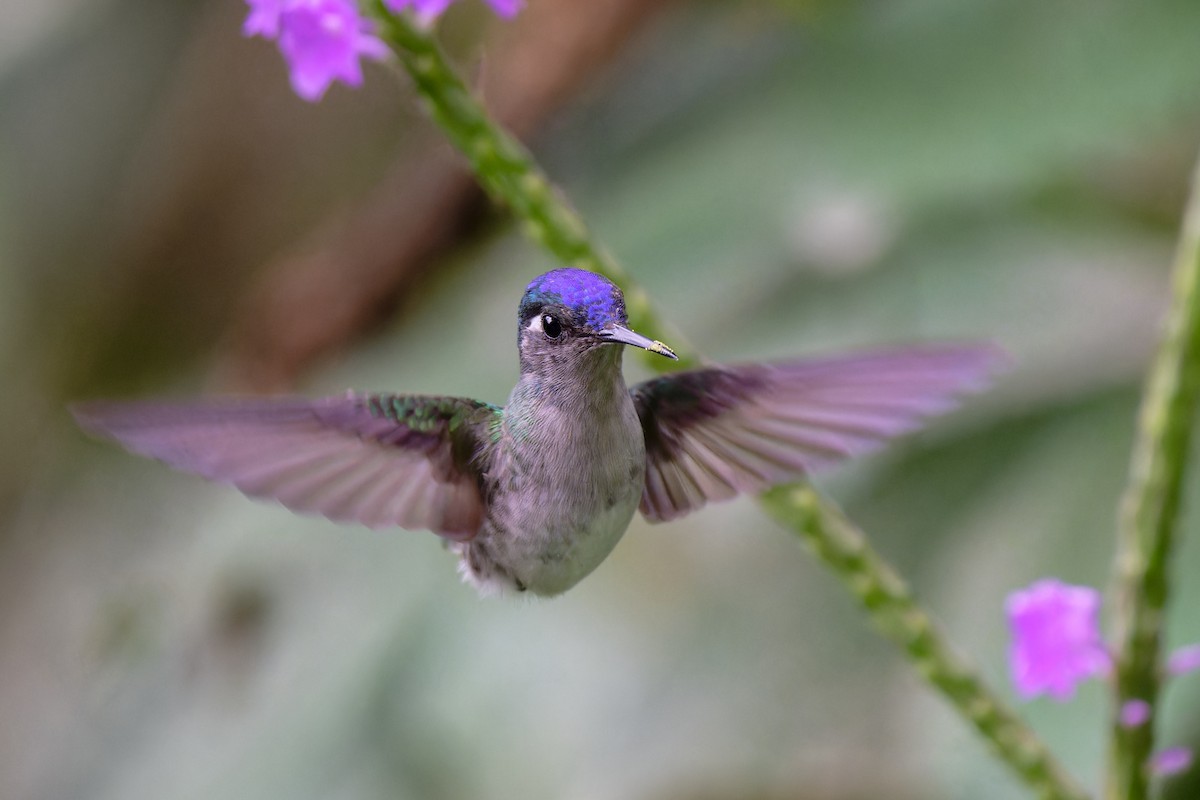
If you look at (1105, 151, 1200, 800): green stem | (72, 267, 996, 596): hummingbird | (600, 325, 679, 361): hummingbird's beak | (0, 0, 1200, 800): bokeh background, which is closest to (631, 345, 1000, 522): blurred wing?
(72, 267, 996, 596): hummingbird

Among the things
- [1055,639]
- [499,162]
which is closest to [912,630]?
[1055,639]

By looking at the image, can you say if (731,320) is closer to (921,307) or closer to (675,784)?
(921,307)

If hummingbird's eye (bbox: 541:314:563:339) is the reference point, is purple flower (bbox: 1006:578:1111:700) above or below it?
below

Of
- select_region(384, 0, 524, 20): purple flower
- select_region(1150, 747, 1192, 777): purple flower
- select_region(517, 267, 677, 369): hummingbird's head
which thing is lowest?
select_region(1150, 747, 1192, 777): purple flower

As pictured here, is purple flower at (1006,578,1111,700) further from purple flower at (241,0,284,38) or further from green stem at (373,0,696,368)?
purple flower at (241,0,284,38)

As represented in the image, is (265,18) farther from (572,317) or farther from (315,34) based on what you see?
(572,317)

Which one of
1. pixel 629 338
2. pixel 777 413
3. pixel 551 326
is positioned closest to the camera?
pixel 629 338

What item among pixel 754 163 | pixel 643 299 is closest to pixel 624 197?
pixel 754 163
